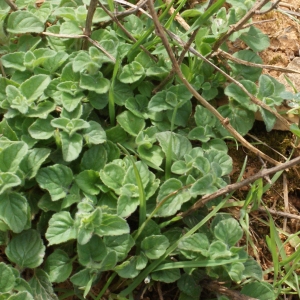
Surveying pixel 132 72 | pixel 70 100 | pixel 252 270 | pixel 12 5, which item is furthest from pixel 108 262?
pixel 12 5

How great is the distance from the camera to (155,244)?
1625mm

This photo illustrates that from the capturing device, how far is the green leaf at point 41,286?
155 cm

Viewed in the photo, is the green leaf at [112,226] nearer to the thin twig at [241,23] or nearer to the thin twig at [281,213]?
the thin twig at [281,213]

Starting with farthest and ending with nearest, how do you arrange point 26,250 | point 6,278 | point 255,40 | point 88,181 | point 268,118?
point 255,40 < point 268,118 < point 88,181 < point 26,250 < point 6,278

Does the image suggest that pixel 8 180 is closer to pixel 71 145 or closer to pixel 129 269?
pixel 71 145

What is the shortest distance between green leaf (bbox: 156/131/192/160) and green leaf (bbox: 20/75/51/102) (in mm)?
467

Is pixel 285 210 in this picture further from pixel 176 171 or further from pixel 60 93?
pixel 60 93

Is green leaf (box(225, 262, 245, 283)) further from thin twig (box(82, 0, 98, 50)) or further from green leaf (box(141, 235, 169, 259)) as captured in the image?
thin twig (box(82, 0, 98, 50))

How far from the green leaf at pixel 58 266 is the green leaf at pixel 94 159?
319 millimetres

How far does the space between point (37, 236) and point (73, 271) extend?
19 cm

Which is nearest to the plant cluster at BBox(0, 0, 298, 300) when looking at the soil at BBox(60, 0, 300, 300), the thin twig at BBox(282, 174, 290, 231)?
the soil at BBox(60, 0, 300, 300)

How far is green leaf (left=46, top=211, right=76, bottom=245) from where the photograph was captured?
1522 mm

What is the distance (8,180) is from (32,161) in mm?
144

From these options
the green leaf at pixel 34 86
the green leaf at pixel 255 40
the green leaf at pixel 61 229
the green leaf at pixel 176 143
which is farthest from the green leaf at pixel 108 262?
the green leaf at pixel 255 40
